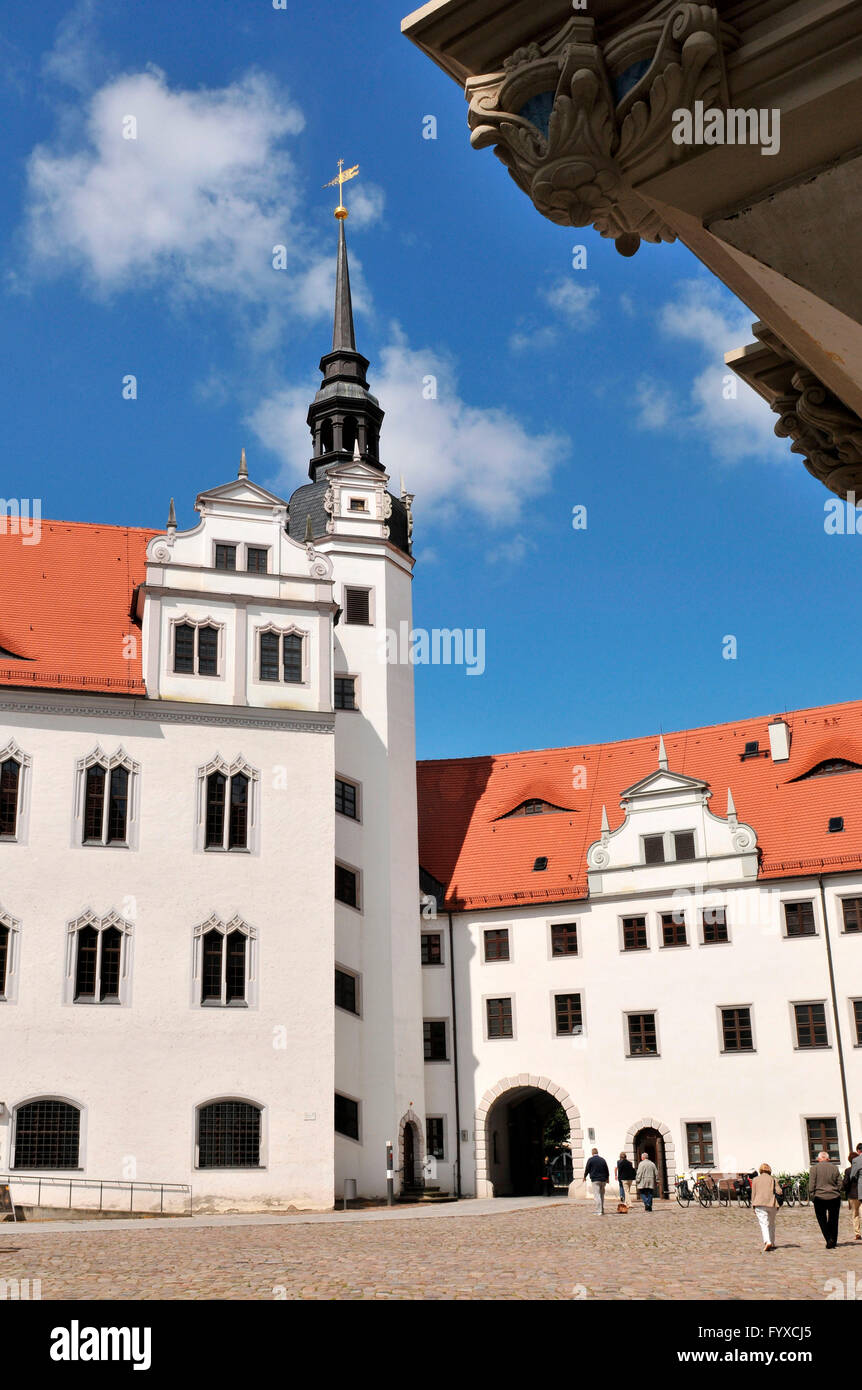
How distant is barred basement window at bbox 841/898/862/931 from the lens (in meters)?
34.7

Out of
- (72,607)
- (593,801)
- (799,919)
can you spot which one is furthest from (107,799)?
(799,919)

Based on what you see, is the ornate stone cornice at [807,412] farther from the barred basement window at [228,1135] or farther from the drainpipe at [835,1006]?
the drainpipe at [835,1006]

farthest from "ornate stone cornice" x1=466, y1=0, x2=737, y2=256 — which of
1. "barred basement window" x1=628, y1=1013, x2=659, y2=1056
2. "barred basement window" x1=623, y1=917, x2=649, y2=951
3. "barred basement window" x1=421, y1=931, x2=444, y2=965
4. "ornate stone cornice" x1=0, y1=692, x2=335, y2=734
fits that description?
"barred basement window" x1=421, y1=931, x2=444, y2=965

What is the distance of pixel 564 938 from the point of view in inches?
1517

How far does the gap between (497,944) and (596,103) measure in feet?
121

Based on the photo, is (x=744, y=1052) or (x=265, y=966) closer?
(x=265, y=966)

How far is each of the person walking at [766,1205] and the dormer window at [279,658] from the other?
18.8 m

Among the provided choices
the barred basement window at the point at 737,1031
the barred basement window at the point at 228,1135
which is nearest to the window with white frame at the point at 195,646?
the barred basement window at the point at 228,1135

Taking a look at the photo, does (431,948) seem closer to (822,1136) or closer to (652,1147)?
(652,1147)

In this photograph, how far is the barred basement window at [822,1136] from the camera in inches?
1302
